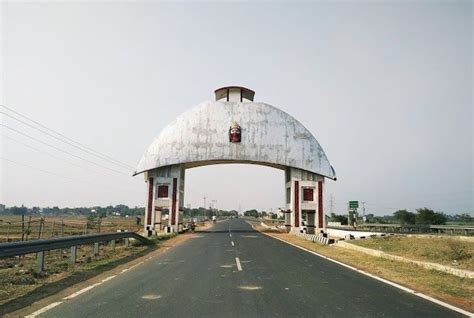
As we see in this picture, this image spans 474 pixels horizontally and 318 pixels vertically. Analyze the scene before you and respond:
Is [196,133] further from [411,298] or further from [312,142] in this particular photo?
[411,298]

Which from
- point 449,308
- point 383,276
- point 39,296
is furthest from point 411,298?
point 39,296

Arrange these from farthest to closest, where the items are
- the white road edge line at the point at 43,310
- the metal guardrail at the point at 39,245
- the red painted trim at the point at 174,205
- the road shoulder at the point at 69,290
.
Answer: the red painted trim at the point at 174,205
the metal guardrail at the point at 39,245
the road shoulder at the point at 69,290
the white road edge line at the point at 43,310

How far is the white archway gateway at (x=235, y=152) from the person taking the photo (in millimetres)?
43562

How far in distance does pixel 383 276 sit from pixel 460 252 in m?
6.42

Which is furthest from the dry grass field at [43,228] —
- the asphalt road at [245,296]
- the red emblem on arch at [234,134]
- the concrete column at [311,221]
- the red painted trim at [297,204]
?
the concrete column at [311,221]

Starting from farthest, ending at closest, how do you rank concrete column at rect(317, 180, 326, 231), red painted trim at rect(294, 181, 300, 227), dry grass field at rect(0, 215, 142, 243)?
1. concrete column at rect(317, 180, 326, 231)
2. red painted trim at rect(294, 181, 300, 227)
3. dry grass field at rect(0, 215, 142, 243)

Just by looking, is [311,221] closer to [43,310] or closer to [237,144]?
[237,144]

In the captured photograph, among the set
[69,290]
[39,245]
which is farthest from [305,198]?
[69,290]

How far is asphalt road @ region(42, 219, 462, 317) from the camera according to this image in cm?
696

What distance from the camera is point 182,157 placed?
43562mm

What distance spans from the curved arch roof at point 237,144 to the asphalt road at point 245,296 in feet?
103

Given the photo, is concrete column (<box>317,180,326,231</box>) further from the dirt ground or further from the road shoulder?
the road shoulder

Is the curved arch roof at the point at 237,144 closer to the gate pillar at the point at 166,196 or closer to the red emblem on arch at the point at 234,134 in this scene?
the red emblem on arch at the point at 234,134

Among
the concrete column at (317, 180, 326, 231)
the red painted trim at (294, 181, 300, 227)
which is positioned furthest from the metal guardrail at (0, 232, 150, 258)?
the concrete column at (317, 180, 326, 231)
